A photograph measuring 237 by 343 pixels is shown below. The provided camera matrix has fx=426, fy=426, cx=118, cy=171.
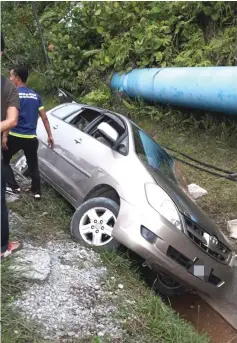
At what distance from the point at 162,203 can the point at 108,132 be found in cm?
117

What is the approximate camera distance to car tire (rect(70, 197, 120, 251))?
13.5ft

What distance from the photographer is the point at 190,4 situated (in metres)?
9.14

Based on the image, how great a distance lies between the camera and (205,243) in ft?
13.0

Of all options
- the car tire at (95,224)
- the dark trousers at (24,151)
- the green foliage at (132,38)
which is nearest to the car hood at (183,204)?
the car tire at (95,224)

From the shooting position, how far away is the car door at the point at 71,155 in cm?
486

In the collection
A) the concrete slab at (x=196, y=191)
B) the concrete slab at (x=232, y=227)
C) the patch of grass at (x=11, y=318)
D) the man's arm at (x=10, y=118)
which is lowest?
the concrete slab at (x=232, y=227)

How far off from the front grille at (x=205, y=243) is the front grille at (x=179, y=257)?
0.18 metres

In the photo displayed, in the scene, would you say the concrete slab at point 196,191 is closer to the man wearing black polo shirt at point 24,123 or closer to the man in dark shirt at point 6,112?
the man wearing black polo shirt at point 24,123

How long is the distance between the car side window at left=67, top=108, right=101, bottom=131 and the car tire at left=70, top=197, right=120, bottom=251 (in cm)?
157

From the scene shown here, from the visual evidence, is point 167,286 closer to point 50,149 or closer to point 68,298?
point 68,298

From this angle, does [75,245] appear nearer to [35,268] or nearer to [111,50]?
[35,268]

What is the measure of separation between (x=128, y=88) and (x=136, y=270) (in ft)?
18.9

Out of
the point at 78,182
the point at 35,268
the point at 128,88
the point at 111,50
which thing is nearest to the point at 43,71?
the point at 111,50

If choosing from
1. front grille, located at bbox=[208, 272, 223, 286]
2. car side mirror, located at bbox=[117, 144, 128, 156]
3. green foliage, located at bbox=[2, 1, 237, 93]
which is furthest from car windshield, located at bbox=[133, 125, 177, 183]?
green foliage, located at bbox=[2, 1, 237, 93]
